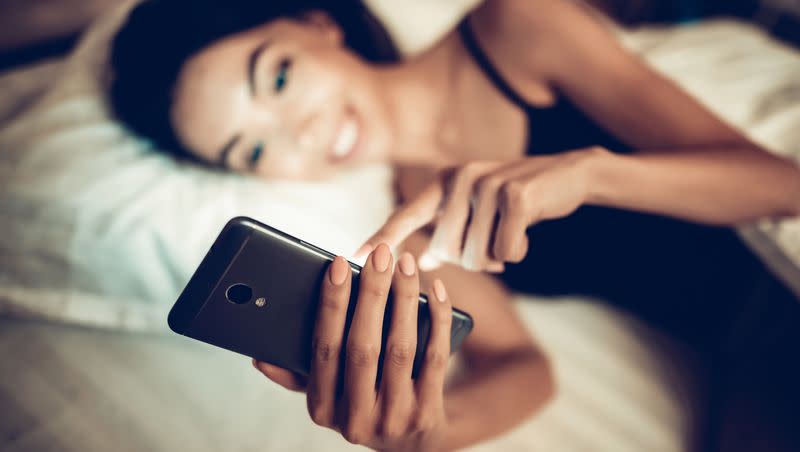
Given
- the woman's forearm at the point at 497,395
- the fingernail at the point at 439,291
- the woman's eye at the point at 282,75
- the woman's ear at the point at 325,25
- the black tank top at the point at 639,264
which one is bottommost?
the woman's forearm at the point at 497,395

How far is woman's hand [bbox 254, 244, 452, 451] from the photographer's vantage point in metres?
0.27

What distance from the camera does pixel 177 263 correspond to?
1.70 ft

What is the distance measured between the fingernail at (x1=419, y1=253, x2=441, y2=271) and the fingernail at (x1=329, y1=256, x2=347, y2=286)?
6cm

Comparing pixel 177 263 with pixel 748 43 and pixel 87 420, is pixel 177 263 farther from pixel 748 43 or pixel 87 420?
pixel 748 43

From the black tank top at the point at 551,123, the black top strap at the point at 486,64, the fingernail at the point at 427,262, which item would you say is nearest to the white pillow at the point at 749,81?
the black tank top at the point at 551,123

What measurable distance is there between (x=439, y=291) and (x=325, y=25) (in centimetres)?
55

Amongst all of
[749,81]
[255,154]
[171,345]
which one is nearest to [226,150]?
[255,154]

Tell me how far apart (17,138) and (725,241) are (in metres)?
0.96

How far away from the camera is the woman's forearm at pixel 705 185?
1.29 feet

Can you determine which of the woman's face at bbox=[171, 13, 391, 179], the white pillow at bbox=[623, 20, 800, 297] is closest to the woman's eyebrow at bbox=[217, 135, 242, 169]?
the woman's face at bbox=[171, 13, 391, 179]

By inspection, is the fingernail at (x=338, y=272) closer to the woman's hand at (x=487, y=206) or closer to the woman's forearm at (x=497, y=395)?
the woman's hand at (x=487, y=206)

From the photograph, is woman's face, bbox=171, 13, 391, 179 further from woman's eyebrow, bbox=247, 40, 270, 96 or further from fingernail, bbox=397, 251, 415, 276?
fingernail, bbox=397, 251, 415, 276

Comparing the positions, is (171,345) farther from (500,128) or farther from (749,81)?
(749,81)

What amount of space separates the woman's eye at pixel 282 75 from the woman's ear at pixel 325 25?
0.12 metres
